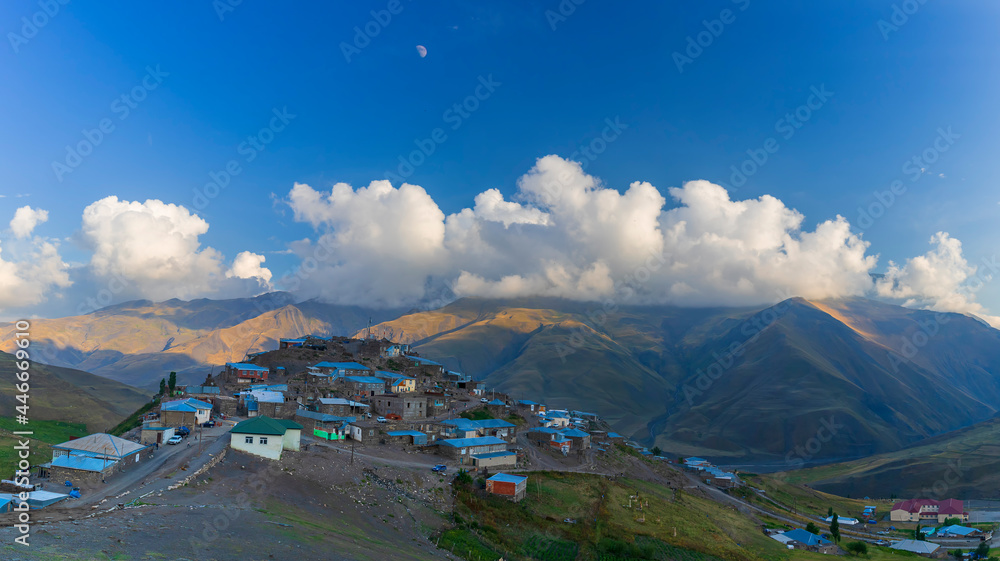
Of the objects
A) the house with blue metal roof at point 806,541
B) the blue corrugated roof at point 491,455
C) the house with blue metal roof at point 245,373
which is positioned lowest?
the house with blue metal roof at point 806,541

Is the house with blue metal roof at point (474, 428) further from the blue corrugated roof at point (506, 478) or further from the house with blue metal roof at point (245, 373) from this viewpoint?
the house with blue metal roof at point (245, 373)

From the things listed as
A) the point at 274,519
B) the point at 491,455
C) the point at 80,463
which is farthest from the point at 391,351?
the point at 274,519

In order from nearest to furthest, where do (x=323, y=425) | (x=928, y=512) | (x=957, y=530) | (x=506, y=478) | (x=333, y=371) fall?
(x=506, y=478), (x=323, y=425), (x=957, y=530), (x=333, y=371), (x=928, y=512)

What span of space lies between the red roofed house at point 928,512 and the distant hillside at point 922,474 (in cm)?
4058

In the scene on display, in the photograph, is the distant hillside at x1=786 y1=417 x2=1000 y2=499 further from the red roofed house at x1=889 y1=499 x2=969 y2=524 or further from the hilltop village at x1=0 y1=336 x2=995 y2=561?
the red roofed house at x1=889 y1=499 x2=969 y2=524

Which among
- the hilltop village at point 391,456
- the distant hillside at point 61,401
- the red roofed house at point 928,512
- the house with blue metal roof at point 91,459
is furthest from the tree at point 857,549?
the distant hillside at point 61,401

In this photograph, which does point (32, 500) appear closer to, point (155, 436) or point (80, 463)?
point (80, 463)

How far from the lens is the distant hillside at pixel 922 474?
128375 millimetres

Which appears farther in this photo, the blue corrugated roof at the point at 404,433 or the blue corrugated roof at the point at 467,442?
the blue corrugated roof at the point at 404,433

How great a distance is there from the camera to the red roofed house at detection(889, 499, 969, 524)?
9131cm

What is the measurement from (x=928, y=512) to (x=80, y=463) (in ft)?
381

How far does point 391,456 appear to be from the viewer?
54062mm

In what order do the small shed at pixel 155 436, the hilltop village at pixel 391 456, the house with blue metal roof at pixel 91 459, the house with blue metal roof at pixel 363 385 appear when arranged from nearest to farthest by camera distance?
1. the house with blue metal roof at pixel 91 459
2. the hilltop village at pixel 391 456
3. the small shed at pixel 155 436
4. the house with blue metal roof at pixel 363 385

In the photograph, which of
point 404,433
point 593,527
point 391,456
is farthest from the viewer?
A: point 404,433
